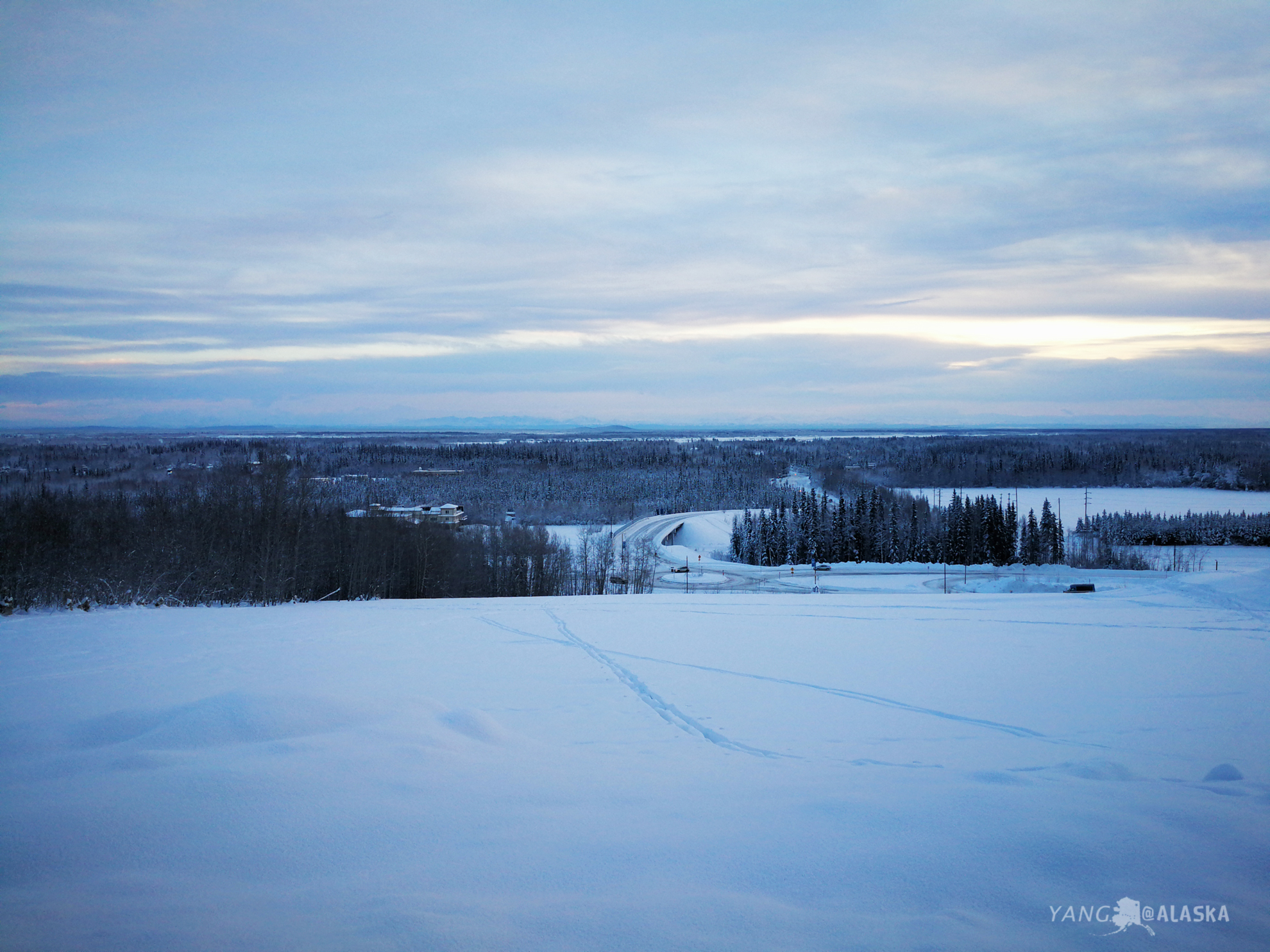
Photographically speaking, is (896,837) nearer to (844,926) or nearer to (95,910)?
(844,926)

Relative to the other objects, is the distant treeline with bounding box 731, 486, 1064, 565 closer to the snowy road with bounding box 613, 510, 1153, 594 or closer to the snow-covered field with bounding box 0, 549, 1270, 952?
the snowy road with bounding box 613, 510, 1153, 594

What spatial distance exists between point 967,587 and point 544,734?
33612 millimetres

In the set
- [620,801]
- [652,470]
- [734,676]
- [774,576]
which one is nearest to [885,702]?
[734,676]

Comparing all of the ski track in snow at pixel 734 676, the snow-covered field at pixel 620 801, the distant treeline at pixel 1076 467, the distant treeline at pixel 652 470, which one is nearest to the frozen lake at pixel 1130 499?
the distant treeline at pixel 1076 467

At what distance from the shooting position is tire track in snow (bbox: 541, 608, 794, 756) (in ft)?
18.6

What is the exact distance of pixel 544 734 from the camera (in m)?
5.86

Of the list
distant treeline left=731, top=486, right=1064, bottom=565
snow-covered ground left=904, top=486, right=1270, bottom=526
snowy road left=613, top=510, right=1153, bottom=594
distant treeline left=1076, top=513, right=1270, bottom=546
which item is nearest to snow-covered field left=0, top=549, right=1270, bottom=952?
snowy road left=613, top=510, right=1153, bottom=594

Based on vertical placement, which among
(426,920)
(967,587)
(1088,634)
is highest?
(426,920)

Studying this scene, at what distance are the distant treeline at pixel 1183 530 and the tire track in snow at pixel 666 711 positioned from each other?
2350 inches

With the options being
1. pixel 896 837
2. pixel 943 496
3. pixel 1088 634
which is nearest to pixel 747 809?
pixel 896 837

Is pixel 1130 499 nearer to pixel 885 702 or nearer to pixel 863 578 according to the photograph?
pixel 863 578

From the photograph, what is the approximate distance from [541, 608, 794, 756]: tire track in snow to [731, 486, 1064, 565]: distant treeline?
158 ft

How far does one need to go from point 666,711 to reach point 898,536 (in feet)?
175

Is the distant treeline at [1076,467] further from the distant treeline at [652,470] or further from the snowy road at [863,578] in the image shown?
the snowy road at [863,578]
